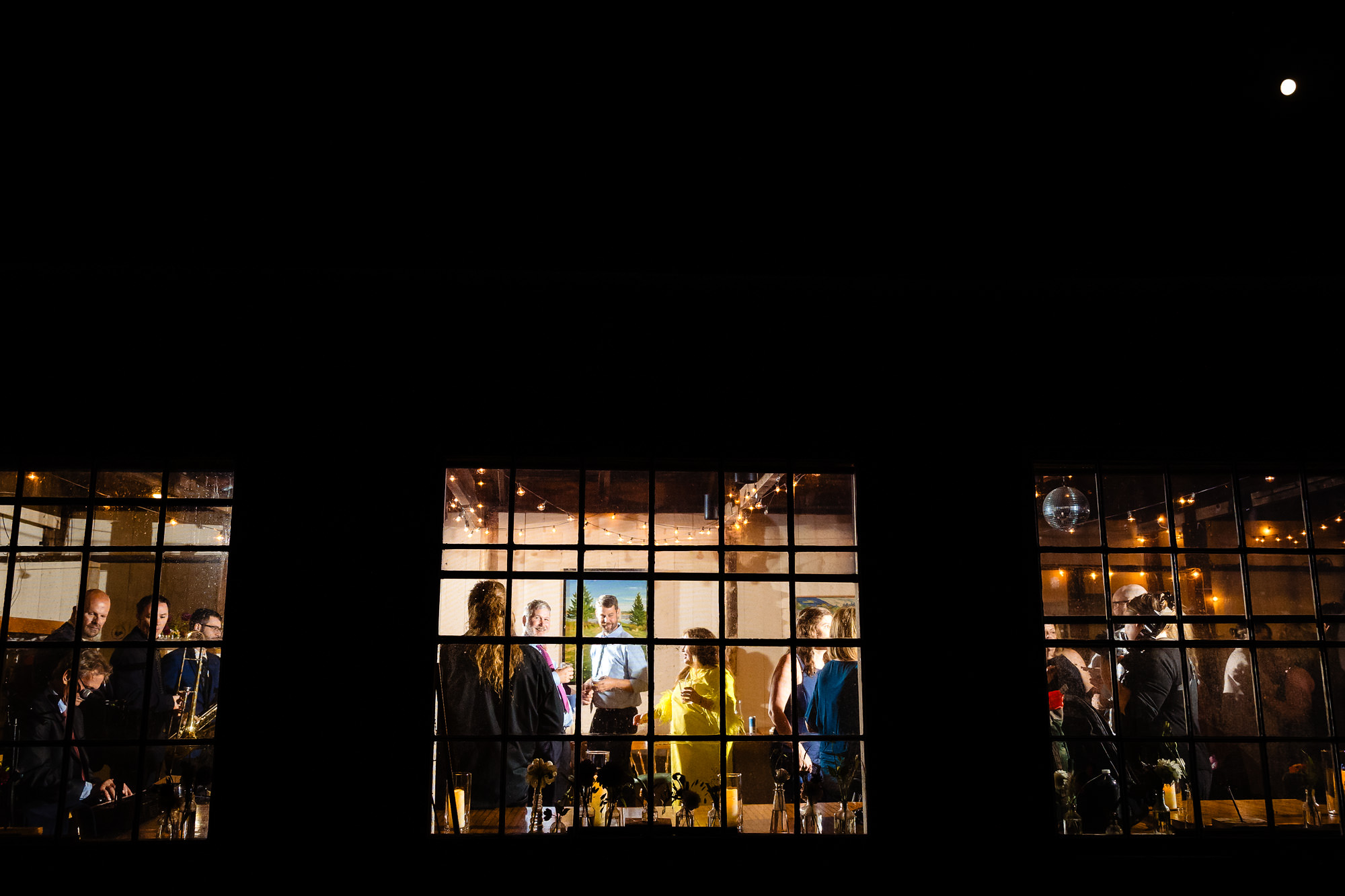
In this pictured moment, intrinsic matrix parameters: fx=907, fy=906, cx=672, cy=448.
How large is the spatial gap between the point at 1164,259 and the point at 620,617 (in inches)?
116

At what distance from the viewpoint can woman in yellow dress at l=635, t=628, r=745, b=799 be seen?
4367mm

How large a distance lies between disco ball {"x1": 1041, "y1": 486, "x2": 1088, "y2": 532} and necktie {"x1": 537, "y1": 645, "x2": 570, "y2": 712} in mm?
2549

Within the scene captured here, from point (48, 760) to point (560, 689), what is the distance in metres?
2.35

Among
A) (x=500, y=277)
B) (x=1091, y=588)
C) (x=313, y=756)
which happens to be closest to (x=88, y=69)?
(x=500, y=277)

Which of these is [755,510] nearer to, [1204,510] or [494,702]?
[494,702]

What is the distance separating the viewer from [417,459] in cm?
431

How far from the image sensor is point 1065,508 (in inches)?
182

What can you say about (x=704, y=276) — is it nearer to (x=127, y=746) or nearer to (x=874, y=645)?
(x=874, y=645)

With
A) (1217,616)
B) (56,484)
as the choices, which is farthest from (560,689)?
(1217,616)

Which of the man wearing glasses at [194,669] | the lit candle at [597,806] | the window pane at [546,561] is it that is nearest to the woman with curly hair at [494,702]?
the window pane at [546,561]

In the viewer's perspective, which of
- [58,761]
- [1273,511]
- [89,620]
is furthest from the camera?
[1273,511]

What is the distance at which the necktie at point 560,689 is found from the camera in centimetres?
434

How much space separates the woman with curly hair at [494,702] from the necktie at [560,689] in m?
0.02

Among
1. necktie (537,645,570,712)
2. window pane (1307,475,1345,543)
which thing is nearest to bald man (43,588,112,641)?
necktie (537,645,570,712)
